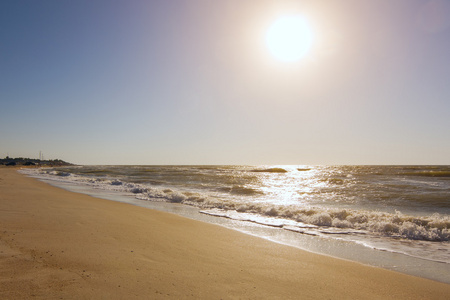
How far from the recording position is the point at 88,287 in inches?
141

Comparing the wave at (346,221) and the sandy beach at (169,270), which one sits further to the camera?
the wave at (346,221)

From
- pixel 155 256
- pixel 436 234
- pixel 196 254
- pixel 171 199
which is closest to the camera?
pixel 155 256

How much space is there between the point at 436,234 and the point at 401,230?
0.99 m

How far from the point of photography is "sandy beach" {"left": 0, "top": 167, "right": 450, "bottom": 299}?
365 centimetres

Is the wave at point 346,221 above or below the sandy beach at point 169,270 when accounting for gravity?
below

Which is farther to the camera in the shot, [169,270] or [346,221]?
[346,221]

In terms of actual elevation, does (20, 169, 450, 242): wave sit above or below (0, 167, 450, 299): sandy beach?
below

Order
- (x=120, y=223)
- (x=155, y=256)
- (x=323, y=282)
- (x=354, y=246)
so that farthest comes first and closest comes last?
1. (x=120, y=223)
2. (x=354, y=246)
3. (x=155, y=256)
4. (x=323, y=282)

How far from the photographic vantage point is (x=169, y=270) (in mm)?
4465

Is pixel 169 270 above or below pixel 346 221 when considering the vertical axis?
above

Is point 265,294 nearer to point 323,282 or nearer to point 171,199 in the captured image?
point 323,282

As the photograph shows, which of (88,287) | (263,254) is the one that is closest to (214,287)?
(88,287)

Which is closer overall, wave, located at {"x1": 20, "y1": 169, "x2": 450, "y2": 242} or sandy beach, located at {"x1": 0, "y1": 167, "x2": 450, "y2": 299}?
sandy beach, located at {"x1": 0, "y1": 167, "x2": 450, "y2": 299}

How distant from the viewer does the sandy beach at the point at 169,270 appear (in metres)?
3.65
